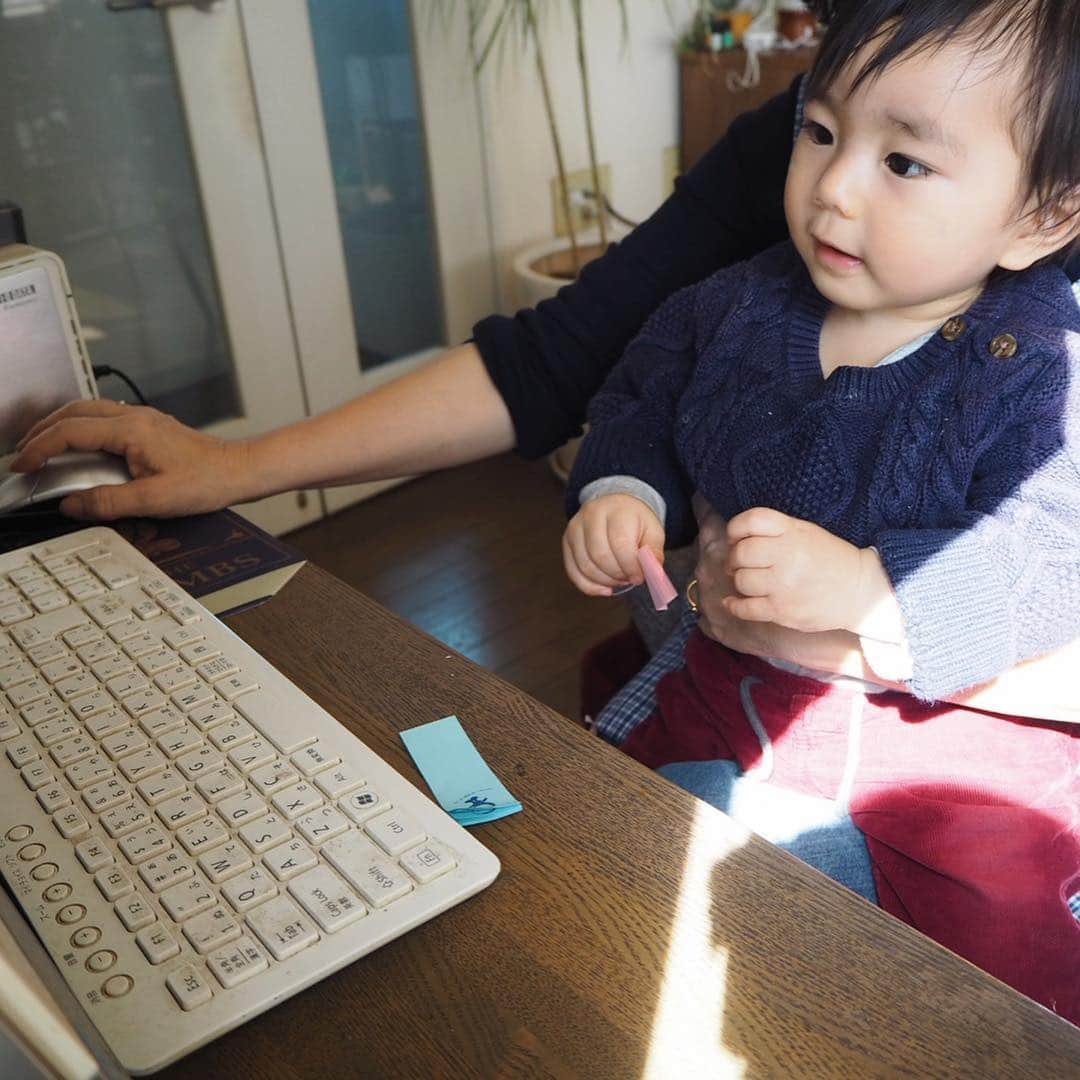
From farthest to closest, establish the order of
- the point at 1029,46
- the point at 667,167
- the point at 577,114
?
the point at 667,167 < the point at 577,114 < the point at 1029,46

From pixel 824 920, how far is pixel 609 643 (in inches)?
28.8

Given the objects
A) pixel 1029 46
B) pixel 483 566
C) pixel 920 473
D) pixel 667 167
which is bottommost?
pixel 483 566

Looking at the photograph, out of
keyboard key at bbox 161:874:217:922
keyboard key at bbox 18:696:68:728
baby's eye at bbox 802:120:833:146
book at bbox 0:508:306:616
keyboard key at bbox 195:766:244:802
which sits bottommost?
book at bbox 0:508:306:616

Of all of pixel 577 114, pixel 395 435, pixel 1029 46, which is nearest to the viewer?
pixel 1029 46

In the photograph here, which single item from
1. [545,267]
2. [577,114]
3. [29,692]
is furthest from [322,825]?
[577,114]

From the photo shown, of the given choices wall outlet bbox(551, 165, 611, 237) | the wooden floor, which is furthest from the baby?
wall outlet bbox(551, 165, 611, 237)

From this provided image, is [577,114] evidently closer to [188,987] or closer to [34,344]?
[34,344]

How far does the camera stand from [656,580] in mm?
766

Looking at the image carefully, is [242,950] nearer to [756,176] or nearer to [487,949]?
[487,949]

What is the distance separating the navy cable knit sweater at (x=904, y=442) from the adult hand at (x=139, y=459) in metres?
0.30

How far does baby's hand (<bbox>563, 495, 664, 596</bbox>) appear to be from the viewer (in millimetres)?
822

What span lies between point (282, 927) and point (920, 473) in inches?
20.0

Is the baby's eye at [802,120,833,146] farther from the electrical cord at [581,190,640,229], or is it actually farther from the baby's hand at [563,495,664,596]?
the electrical cord at [581,190,640,229]

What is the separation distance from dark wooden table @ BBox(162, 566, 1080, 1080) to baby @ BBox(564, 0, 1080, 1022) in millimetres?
191
